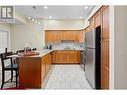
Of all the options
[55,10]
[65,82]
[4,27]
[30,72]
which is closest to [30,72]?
[30,72]

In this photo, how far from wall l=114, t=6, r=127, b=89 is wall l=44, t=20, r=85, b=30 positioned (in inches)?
329

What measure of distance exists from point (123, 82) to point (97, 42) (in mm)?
1867

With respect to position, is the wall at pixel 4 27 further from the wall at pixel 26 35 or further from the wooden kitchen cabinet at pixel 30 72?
the wooden kitchen cabinet at pixel 30 72

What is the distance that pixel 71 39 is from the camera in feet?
37.0

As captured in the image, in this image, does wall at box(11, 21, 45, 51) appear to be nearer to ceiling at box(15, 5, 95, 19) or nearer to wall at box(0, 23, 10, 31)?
wall at box(0, 23, 10, 31)

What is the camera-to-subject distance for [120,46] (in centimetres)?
293

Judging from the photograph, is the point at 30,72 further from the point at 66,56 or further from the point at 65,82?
the point at 66,56

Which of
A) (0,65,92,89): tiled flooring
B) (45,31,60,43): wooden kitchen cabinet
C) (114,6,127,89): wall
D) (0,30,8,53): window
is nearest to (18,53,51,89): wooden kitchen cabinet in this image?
(0,65,92,89): tiled flooring

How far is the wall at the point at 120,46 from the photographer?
2896 millimetres

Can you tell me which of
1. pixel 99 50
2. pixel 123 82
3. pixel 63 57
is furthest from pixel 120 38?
pixel 63 57

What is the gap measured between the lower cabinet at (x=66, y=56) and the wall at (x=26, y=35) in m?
1.20

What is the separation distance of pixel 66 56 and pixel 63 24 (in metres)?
2.08

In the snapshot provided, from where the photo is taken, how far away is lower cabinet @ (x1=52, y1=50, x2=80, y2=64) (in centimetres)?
1085

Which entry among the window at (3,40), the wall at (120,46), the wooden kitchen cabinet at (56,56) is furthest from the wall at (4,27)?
the wall at (120,46)
